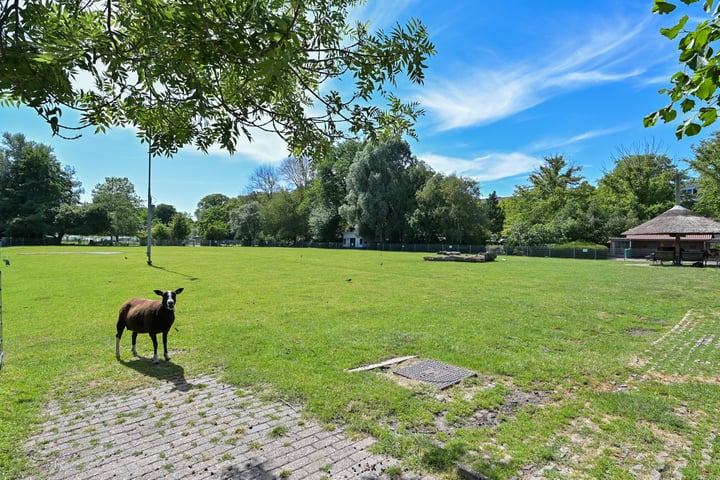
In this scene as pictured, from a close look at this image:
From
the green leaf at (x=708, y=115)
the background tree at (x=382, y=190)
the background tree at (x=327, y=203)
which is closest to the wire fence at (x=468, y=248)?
the background tree at (x=327, y=203)

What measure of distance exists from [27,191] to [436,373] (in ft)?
281

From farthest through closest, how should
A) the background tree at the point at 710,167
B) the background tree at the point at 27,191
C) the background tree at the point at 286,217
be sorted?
the background tree at the point at 286,217 < the background tree at the point at 27,191 < the background tree at the point at 710,167

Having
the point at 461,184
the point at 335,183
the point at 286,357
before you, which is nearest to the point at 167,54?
the point at 286,357

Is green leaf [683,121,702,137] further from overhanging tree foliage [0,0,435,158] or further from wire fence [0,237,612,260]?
wire fence [0,237,612,260]

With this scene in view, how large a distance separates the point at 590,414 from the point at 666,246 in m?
42.6

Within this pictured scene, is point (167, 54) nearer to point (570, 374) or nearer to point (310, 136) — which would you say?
point (310, 136)

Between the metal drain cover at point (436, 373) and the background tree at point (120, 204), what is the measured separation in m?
86.0

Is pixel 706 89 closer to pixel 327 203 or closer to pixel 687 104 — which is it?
pixel 687 104

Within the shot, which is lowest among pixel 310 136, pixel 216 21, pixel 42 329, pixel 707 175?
pixel 42 329

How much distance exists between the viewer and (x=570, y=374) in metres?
5.21

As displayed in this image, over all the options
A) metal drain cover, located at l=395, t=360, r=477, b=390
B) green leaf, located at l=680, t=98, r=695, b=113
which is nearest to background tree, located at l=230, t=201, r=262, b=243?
metal drain cover, located at l=395, t=360, r=477, b=390

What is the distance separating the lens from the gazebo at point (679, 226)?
83.8 feet

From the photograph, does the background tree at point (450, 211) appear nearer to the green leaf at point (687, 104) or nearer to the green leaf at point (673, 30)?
the green leaf at point (687, 104)

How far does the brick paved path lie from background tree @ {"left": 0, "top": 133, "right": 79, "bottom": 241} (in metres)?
80.5
